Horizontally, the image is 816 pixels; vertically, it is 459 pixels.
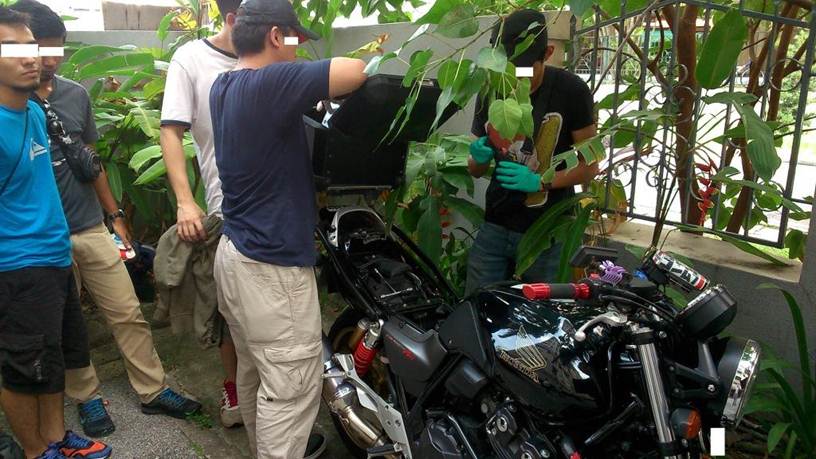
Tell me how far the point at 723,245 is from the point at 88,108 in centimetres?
317

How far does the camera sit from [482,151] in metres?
2.76

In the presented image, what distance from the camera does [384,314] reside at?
268 cm

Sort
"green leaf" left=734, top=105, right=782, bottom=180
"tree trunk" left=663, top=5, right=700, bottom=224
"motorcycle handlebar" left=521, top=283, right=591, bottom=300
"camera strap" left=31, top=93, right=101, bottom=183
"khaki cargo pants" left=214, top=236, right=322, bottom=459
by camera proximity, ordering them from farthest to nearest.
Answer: "camera strap" left=31, top=93, right=101, bottom=183 < "tree trunk" left=663, top=5, right=700, bottom=224 < "khaki cargo pants" left=214, top=236, right=322, bottom=459 < "green leaf" left=734, top=105, right=782, bottom=180 < "motorcycle handlebar" left=521, top=283, right=591, bottom=300

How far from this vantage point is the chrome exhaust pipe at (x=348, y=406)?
2.65m

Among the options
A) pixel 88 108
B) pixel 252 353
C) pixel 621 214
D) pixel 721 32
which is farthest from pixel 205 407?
pixel 721 32

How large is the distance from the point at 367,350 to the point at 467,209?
1.01 metres

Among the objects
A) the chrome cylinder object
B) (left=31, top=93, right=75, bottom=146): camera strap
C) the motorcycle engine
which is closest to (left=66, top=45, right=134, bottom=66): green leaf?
(left=31, top=93, right=75, bottom=146): camera strap

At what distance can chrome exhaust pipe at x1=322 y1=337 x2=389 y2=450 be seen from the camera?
2.65 metres

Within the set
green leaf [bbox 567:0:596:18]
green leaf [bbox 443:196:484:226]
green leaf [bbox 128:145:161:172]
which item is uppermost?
green leaf [bbox 567:0:596:18]

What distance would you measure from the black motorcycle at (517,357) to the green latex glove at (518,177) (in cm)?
46

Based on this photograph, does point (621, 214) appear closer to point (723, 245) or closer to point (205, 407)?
point (723, 245)

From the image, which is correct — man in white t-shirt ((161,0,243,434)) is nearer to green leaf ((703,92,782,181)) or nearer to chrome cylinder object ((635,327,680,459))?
chrome cylinder object ((635,327,680,459))

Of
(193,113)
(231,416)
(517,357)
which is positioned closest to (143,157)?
(193,113)

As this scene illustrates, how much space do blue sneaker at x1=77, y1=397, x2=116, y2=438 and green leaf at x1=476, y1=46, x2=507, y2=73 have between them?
2.54 metres
